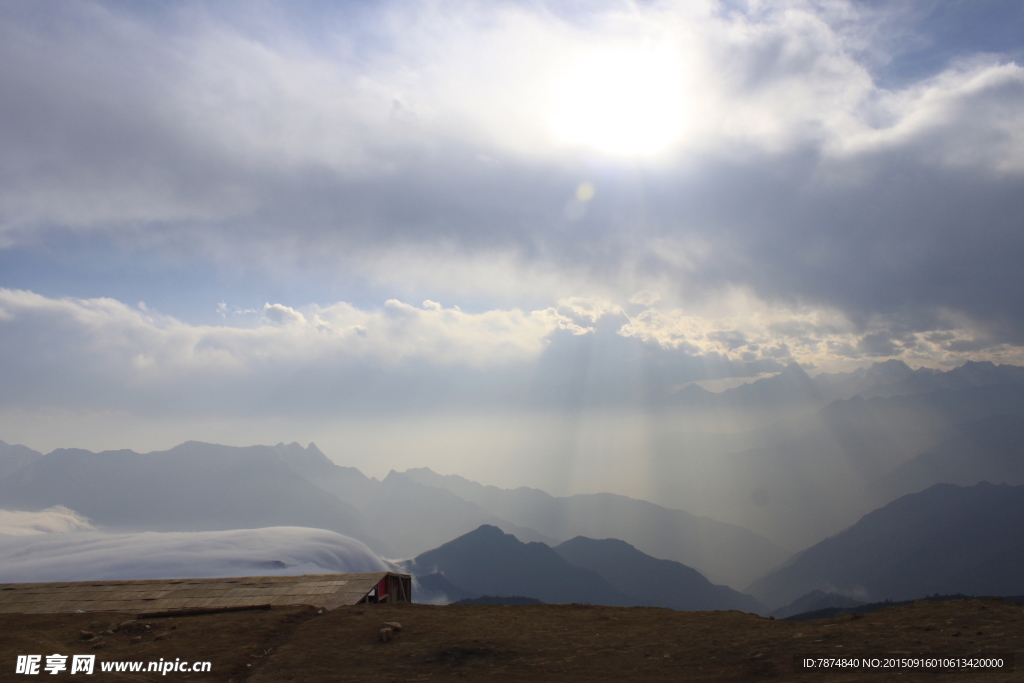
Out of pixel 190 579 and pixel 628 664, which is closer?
pixel 628 664

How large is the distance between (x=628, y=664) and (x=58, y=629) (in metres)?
22.1

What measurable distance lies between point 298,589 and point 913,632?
25900mm

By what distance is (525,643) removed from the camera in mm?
17656

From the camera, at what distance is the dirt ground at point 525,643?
13750 mm

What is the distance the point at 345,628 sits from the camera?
19.5 meters

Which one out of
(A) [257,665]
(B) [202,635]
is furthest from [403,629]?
(B) [202,635]

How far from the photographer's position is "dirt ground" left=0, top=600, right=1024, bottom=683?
13.8 metres

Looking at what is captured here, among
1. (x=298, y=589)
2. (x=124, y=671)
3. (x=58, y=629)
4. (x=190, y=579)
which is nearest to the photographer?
(x=124, y=671)

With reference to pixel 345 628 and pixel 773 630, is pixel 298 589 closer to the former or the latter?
pixel 345 628

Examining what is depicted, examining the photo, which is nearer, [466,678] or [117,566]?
[466,678]

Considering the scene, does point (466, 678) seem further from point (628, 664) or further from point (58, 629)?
point (58, 629)

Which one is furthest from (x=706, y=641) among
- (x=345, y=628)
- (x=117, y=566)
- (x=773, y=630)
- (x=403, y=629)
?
(x=117, y=566)

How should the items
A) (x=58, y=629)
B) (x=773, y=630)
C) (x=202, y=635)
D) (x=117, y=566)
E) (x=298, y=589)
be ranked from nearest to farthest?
(x=773, y=630), (x=202, y=635), (x=58, y=629), (x=298, y=589), (x=117, y=566)

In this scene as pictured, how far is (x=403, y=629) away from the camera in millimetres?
19078
